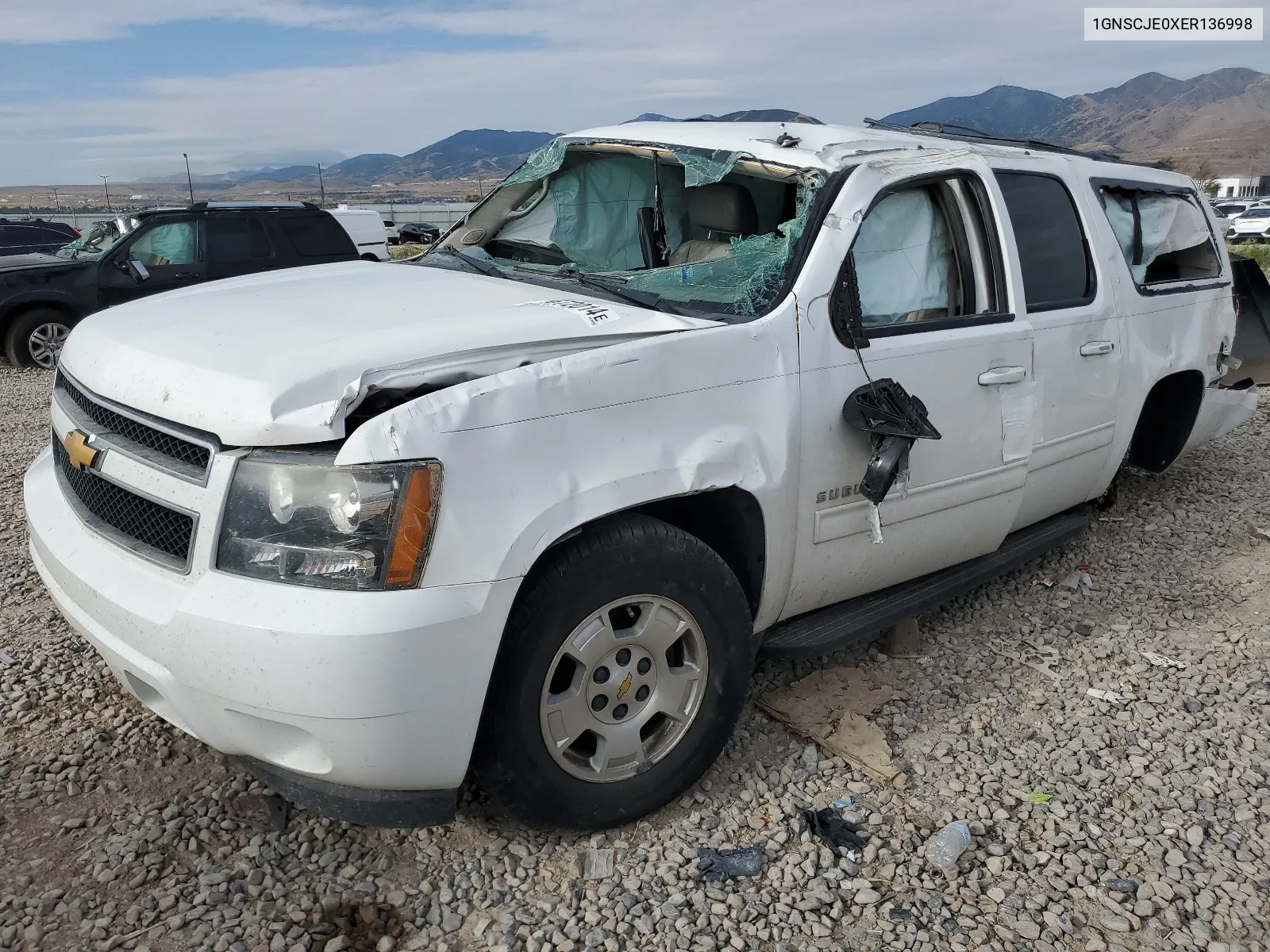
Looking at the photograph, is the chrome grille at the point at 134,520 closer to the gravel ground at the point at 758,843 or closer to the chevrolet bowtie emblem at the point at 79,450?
the chevrolet bowtie emblem at the point at 79,450

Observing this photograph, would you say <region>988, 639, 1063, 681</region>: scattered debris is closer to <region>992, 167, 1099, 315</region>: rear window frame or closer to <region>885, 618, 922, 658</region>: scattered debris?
<region>885, 618, 922, 658</region>: scattered debris

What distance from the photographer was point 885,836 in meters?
2.72

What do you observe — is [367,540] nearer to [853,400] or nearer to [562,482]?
[562,482]

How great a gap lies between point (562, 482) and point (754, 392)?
0.69 metres

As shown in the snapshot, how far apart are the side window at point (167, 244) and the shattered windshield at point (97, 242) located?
0.21 m

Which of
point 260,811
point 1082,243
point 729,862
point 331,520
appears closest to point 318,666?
point 331,520

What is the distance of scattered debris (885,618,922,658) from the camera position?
3.81 meters

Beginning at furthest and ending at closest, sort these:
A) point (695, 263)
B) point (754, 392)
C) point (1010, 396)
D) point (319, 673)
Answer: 1. point (1010, 396)
2. point (695, 263)
3. point (754, 392)
4. point (319, 673)

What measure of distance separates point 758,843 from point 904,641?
142 cm

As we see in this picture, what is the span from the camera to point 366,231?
1291cm

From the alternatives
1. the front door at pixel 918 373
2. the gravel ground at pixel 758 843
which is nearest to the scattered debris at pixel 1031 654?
the gravel ground at pixel 758 843

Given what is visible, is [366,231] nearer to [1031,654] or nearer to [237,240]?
[237,240]

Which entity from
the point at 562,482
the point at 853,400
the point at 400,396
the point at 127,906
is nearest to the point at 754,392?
the point at 853,400

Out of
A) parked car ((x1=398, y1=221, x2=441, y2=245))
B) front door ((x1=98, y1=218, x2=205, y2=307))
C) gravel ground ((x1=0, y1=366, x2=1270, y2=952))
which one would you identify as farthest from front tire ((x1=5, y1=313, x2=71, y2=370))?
parked car ((x1=398, y1=221, x2=441, y2=245))
